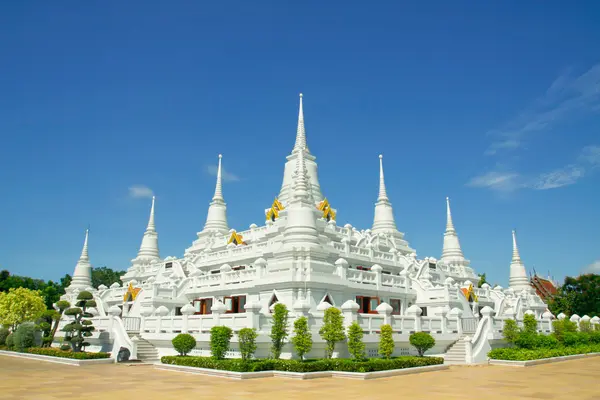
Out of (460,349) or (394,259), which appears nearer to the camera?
(460,349)

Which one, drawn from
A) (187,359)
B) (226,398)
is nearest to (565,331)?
(187,359)

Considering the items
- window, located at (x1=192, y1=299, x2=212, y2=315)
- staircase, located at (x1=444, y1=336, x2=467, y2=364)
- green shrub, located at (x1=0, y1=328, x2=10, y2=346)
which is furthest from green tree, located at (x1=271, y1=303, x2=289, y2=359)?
green shrub, located at (x1=0, y1=328, x2=10, y2=346)

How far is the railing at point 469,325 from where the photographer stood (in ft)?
113

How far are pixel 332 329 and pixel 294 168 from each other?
25.6m

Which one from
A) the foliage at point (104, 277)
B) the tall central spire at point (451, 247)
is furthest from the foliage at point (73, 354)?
the foliage at point (104, 277)

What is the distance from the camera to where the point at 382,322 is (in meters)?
28.9

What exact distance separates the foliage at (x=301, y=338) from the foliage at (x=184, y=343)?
20.0 ft

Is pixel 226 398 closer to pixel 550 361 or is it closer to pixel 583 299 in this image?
pixel 550 361

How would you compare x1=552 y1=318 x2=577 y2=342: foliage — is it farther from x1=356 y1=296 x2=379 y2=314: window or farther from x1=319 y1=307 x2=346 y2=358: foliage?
x1=319 y1=307 x2=346 y2=358: foliage

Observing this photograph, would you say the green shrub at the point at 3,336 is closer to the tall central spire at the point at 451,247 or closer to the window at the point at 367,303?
the window at the point at 367,303

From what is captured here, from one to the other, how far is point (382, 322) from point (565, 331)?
1805 centimetres

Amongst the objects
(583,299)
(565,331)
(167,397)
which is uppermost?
(583,299)

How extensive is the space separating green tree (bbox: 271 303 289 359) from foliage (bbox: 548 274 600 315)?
5189 cm

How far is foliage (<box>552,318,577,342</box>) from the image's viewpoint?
126ft
